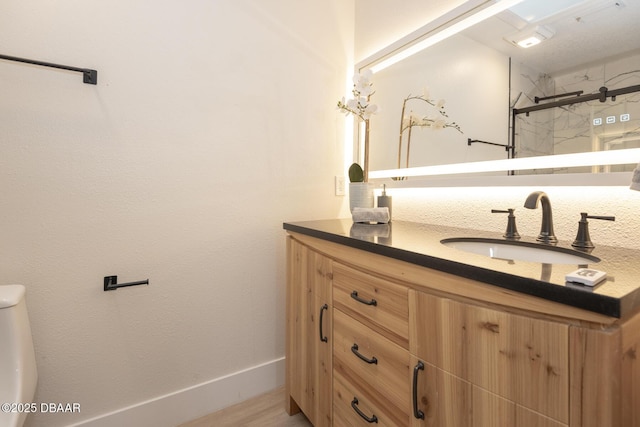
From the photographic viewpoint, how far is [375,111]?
1600mm

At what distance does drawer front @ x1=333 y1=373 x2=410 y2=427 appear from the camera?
2.70ft

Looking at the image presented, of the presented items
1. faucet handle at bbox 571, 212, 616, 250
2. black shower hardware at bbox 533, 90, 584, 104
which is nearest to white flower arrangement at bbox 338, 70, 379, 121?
black shower hardware at bbox 533, 90, 584, 104

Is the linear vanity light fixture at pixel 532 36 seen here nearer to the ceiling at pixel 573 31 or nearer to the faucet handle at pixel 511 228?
the ceiling at pixel 573 31

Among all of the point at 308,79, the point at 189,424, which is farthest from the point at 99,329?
the point at 308,79

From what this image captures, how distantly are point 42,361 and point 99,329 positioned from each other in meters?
0.19

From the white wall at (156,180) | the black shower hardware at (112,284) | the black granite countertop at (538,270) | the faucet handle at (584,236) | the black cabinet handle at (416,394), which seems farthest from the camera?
the black shower hardware at (112,284)

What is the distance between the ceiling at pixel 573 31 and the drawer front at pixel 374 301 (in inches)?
36.9

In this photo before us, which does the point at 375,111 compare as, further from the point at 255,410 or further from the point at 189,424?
the point at 189,424

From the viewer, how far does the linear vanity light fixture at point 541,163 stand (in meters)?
0.88

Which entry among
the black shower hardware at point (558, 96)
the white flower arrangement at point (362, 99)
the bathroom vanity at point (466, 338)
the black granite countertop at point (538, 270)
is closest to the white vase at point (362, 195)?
the white flower arrangement at point (362, 99)

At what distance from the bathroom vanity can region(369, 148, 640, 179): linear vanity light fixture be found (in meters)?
0.27

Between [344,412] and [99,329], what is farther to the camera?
[99,329]

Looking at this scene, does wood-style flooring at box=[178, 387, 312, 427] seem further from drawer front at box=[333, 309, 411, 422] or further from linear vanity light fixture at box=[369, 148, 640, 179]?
linear vanity light fixture at box=[369, 148, 640, 179]

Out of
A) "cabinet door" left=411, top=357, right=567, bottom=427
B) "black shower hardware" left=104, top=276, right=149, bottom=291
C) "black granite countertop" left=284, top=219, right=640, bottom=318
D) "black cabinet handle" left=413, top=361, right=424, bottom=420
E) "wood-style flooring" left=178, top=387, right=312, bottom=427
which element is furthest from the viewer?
"wood-style flooring" left=178, top=387, right=312, bottom=427
